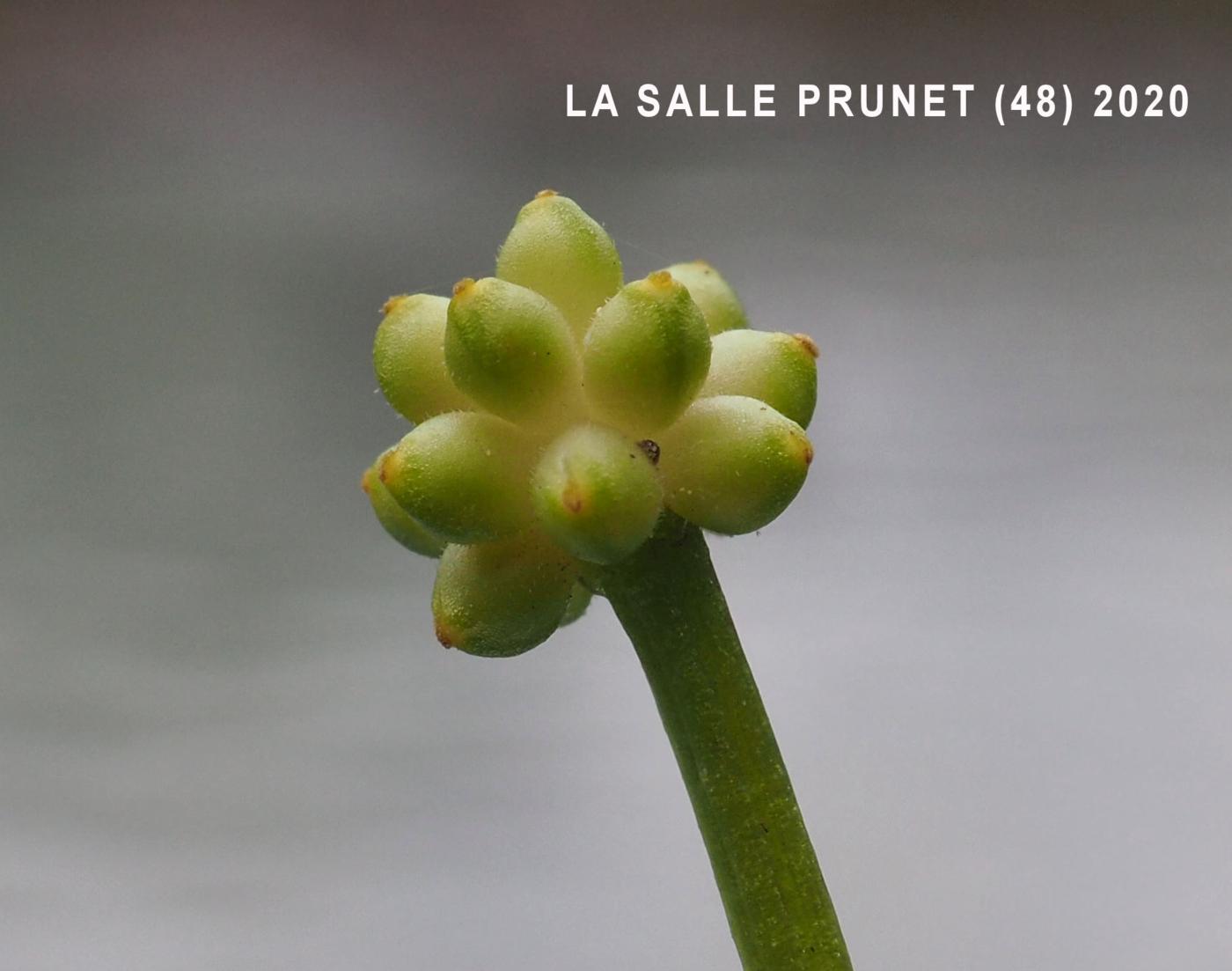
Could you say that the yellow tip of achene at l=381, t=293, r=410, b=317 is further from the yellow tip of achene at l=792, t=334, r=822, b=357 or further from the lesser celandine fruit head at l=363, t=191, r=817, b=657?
the yellow tip of achene at l=792, t=334, r=822, b=357

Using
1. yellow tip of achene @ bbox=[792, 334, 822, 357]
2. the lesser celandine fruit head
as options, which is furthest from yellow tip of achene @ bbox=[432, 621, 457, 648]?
yellow tip of achene @ bbox=[792, 334, 822, 357]

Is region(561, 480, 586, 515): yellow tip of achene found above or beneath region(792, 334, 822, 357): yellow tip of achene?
beneath

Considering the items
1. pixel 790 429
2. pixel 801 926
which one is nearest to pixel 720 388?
pixel 790 429

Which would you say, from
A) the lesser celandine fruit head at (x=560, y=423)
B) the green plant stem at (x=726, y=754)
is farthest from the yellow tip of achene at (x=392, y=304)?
the green plant stem at (x=726, y=754)

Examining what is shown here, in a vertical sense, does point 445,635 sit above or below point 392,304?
below

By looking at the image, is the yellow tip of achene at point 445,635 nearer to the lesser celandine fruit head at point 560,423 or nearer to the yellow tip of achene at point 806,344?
the lesser celandine fruit head at point 560,423
